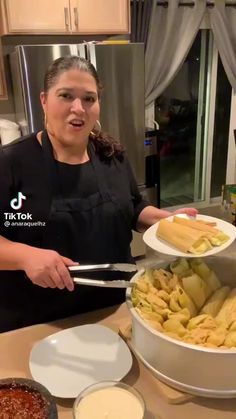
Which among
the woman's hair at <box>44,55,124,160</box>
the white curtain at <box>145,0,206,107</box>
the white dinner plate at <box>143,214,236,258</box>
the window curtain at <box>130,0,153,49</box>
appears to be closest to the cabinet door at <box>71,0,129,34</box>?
the window curtain at <box>130,0,153,49</box>

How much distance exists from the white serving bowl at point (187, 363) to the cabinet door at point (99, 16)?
91.6 inches

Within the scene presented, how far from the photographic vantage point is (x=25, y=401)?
0.67m

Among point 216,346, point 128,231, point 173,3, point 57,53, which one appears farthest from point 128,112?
point 216,346

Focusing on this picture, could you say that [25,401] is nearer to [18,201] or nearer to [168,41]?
[18,201]

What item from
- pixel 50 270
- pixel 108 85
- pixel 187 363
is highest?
pixel 108 85

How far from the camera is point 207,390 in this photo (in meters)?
0.77

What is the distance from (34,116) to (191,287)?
6.09ft

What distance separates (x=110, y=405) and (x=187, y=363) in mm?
167

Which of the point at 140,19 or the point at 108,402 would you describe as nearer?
the point at 108,402

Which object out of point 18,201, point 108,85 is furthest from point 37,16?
point 18,201

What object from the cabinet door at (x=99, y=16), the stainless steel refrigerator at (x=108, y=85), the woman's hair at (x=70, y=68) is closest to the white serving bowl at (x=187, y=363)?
the woman's hair at (x=70, y=68)

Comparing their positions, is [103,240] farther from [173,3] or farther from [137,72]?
[173,3]

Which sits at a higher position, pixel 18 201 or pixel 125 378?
pixel 18 201

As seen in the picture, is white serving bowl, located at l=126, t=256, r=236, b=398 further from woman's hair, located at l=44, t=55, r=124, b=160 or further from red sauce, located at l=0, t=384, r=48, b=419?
woman's hair, located at l=44, t=55, r=124, b=160
